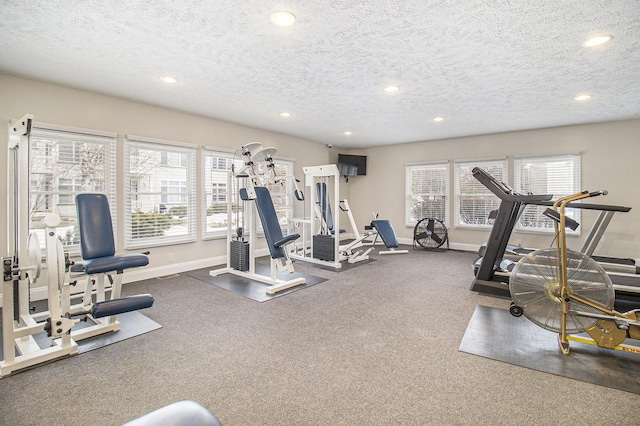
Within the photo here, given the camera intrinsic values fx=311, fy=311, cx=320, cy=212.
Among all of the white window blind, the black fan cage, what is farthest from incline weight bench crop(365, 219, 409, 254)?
the white window blind

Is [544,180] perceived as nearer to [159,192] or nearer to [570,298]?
[570,298]

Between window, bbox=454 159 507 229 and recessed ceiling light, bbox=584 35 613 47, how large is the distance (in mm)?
3815

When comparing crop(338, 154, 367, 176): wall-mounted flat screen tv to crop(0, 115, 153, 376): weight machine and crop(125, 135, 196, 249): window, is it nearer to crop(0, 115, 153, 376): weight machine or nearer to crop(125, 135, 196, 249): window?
crop(125, 135, 196, 249): window

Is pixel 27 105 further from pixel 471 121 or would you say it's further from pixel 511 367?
pixel 471 121

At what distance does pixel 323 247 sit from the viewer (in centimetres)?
538

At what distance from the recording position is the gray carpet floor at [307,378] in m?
1.67

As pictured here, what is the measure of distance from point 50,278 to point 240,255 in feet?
8.28

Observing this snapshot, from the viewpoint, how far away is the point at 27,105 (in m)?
3.40

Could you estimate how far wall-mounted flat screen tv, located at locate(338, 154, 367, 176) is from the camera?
7676 millimetres

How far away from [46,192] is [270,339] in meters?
3.11

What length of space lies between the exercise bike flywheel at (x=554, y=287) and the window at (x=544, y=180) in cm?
407

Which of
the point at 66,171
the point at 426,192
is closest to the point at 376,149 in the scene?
the point at 426,192

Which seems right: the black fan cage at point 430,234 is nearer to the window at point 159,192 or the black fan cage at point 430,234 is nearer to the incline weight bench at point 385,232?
the incline weight bench at point 385,232

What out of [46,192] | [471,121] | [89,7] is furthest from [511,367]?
[46,192]
